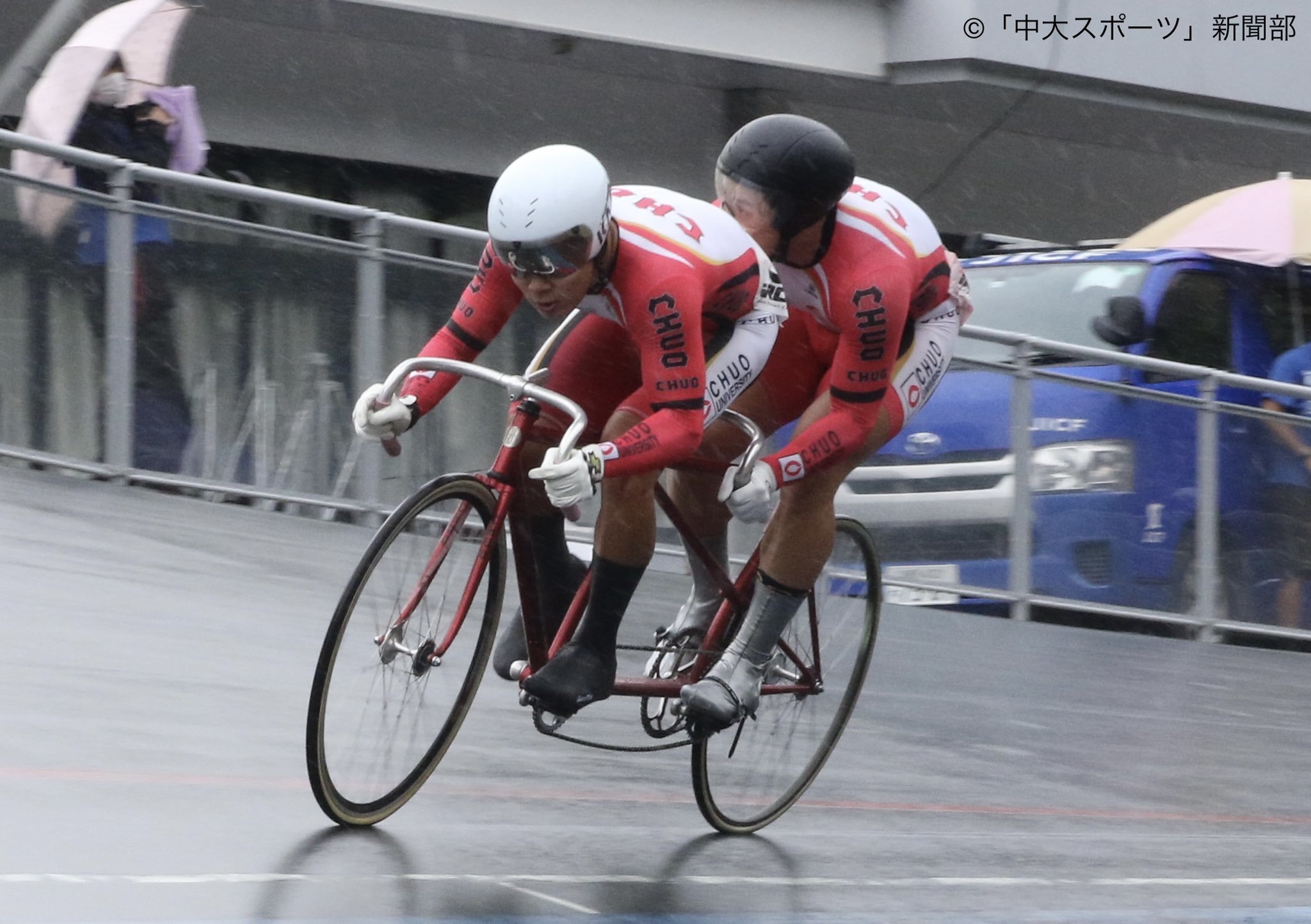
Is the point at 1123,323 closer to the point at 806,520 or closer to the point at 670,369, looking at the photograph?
the point at 806,520

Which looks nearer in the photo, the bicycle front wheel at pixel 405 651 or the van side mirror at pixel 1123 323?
the bicycle front wheel at pixel 405 651

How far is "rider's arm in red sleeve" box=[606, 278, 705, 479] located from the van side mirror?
22.7ft

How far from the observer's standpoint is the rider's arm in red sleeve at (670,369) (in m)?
5.17

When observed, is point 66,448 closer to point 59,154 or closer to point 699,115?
point 59,154

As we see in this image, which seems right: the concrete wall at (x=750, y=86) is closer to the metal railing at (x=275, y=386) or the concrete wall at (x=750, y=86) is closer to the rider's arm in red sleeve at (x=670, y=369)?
the metal railing at (x=275, y=386)

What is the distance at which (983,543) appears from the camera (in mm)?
11633

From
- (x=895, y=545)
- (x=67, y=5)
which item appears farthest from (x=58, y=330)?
(x=895, y=545)

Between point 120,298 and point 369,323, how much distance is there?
1211 mm

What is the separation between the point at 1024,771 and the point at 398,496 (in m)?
4.19

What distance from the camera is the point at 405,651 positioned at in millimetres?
5129

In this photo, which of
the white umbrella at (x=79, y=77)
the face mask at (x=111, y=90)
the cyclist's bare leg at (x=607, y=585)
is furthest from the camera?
the face mask at (x=111, y=90)

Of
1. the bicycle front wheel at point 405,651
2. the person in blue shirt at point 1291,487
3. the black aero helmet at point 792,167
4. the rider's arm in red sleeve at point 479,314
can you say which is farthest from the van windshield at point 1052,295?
the bicycle front wheel at point 405,651

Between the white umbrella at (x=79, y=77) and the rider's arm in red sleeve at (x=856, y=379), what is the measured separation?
16.9ft

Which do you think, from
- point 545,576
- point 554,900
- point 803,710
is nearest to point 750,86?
point 803,710
